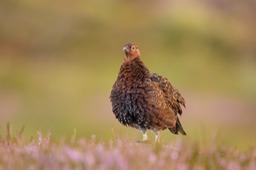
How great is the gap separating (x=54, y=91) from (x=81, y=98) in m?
0.83

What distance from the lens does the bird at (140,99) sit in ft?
35.2

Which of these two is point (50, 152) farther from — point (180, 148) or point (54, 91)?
point (54, 91)

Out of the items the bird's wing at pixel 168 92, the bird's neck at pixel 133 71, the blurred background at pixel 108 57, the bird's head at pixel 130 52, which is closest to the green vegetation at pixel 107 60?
the blurred background at pixel 108 57

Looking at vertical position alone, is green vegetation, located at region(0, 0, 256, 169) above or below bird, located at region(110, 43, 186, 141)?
above

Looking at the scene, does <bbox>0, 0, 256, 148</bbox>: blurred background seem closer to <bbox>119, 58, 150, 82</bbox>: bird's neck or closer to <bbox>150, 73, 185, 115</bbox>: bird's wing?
<bbox>150, 73, 185, 115</bbox>: bird's wing

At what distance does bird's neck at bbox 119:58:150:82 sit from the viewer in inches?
430

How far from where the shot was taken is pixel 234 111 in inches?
1138

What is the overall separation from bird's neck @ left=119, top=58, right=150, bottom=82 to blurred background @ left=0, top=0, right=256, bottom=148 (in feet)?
44.6

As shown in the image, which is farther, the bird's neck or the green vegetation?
the green vegetation

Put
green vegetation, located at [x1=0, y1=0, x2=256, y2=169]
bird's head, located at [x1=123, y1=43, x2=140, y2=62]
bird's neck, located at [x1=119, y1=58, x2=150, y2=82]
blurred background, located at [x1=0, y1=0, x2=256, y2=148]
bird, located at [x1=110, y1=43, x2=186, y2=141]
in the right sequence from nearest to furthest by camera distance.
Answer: bird, located at [x1=110, y1=43, x2=186, y2=141]
bird's neck, located at [x1=119, y1=58, x2=150, y2=82]
bird's head, located at [x1=123, y1=43, x2=140, y2=62]
green vegetation, located at [x1=0, y1=0, x2=256, y2=169]
blurred background, located at [x1=0, y1=0, x2=256, y2=148]

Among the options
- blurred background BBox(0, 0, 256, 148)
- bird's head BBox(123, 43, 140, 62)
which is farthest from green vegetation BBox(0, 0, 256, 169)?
bird's head BBox(123, 43, 140, 62)

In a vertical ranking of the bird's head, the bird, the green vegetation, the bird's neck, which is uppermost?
the green vegetation

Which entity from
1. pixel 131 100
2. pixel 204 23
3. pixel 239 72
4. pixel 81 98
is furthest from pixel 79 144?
pixel 204 23

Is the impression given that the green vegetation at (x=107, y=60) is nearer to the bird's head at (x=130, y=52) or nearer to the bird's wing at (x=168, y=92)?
the bird's wing at (x=168, y=92)
